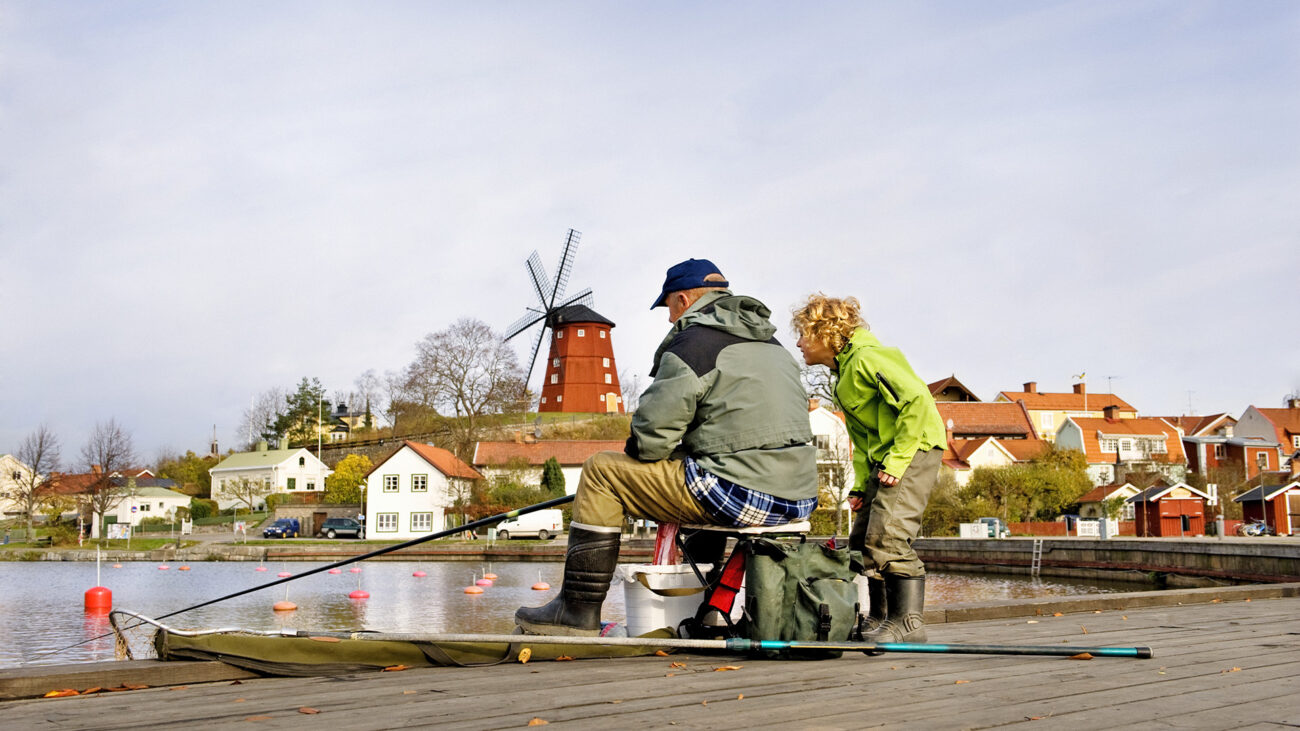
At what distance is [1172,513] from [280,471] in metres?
70.1

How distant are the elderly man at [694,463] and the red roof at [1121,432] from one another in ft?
237

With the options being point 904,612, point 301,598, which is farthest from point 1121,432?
point 904,612

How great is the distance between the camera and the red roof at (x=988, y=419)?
71.9 m

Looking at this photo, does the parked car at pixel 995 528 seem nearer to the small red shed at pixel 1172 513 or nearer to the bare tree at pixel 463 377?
the small red shed at pixel 1172 513

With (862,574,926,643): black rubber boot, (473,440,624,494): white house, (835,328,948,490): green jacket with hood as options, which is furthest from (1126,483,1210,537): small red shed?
(862,574,926,643): black rubber boot

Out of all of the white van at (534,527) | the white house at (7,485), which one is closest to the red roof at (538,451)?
the white van at (534,527)

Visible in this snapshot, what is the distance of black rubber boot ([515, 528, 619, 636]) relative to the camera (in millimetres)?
4043

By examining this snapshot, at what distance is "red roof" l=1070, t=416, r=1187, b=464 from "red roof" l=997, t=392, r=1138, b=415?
11028 millimetres

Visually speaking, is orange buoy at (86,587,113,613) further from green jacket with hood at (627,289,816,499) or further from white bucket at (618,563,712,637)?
green jacket with hood at (627,289,816,499)

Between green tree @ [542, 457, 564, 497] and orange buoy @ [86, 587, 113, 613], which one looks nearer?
orange buoy @ [86, 587, 113, 613]

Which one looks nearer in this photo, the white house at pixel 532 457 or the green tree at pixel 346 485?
the white house at pixel 532 457

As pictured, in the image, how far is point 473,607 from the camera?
72.7 feet

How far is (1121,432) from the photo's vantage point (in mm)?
72250

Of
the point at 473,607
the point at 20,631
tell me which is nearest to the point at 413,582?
the point at 473,607
